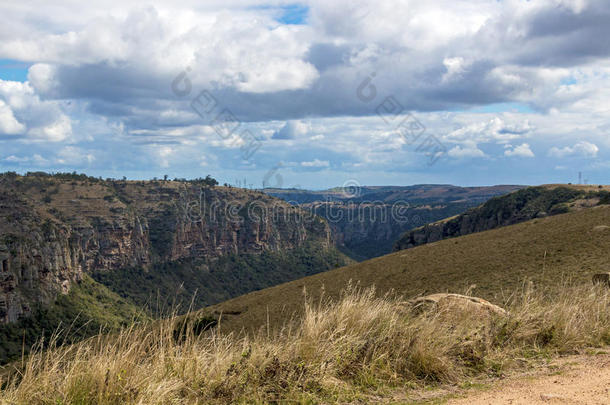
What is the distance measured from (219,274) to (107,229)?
142 ft

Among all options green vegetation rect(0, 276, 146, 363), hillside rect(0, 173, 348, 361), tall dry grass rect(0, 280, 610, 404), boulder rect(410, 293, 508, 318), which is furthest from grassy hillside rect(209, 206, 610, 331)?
hillside rect(0, 173, 348, 361)

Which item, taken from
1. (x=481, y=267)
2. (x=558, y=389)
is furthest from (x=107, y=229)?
(x=558, y=389)

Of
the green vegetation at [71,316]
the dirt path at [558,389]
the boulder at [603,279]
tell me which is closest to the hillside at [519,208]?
the boulder at [603,279]

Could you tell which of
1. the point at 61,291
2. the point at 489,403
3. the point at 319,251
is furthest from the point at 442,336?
the point at 319,251

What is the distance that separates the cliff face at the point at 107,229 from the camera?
84875 millimetres

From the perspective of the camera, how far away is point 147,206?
163 m

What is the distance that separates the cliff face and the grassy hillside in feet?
192

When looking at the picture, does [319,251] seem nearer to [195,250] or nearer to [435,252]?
[195,250]

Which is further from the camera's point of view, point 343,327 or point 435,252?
point 435,252

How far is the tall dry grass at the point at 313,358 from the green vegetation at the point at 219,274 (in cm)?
11770

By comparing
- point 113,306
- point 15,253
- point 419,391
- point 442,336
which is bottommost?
point 113,306

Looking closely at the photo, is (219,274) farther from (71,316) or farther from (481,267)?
(481,267)

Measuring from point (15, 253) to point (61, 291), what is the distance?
15.4 m

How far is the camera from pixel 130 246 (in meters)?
144
